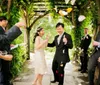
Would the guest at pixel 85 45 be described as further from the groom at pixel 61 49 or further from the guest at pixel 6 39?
the guest at pixel 6 39

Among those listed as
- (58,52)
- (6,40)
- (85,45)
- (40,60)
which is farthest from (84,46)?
(6,40)

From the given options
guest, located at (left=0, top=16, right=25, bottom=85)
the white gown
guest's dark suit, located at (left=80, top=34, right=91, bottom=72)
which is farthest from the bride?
guest's dark suit, located at (left=80, top=34, right=91, bottom=72)

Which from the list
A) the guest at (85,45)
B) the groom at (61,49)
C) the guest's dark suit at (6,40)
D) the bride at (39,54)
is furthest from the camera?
the guest at (85,45)

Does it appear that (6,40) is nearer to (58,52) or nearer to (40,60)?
(40,60)

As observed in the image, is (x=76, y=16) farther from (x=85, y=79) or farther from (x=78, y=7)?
(x=85, y=79)

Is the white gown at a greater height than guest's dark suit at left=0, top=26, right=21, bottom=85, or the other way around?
guest's dark suit at left=0, top=26, right=21, bottom=85

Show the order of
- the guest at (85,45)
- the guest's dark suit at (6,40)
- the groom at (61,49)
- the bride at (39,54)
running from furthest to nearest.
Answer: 1. the guest at (85,45)
2. the groom at (61,49)
3. the bride at (39,54)
4. the guest's dark suit at (6,40)

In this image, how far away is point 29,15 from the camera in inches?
554

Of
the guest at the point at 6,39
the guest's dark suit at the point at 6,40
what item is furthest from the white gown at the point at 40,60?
the guest's dark suit at the point at 6,40

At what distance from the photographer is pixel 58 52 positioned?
689 cm

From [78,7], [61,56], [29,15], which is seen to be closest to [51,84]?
[61,56]

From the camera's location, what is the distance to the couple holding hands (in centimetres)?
649

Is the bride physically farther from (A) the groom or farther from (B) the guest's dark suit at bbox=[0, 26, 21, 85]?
(B) the guest's dark suit at bbox=[0, 26, 21, 85]

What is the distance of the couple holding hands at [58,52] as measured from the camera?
6.49 meters
